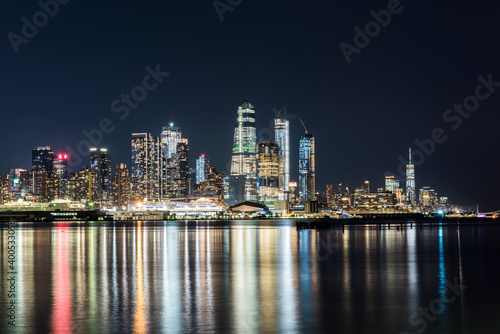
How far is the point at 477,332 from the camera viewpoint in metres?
20.9

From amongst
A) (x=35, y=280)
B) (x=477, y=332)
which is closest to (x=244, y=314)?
(x=477, y=332)

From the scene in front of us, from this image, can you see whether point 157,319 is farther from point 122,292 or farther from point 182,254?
point 182,254

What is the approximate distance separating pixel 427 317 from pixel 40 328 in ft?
47.1
